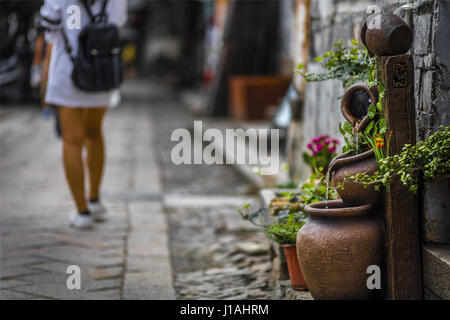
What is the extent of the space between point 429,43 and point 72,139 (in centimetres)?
252

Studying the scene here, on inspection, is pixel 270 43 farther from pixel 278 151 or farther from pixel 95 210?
pixel 95 210

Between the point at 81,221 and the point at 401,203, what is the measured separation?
2.56 metres

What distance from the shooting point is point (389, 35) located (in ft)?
7.84

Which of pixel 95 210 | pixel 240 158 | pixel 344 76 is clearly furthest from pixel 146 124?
pixel 344 76

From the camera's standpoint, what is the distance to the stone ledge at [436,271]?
230 centimetres

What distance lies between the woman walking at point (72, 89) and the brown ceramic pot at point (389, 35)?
2232 millimetres

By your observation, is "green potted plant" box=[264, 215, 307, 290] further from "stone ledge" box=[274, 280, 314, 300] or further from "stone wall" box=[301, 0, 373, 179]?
"stone wall" box=[301, 0, 373, 179]

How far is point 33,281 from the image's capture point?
334 cm

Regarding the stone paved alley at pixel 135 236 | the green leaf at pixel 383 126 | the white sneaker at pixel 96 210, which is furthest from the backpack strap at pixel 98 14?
the green leaf at pixel 383 126

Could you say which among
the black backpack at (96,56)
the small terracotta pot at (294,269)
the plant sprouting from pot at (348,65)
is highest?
the black backpack at (96,56)

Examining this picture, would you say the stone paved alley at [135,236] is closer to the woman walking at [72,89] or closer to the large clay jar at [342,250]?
the woman walking at [72,89]

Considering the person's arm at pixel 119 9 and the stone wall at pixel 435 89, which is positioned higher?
the person's arm at pixel 119 9

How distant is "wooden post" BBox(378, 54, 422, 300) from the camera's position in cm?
239

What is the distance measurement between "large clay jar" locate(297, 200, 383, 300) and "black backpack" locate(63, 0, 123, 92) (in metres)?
2.13
